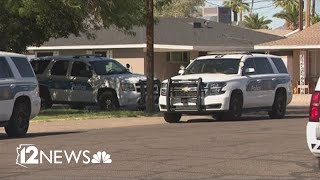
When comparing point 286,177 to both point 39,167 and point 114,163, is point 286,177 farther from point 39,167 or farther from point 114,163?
point 39,167

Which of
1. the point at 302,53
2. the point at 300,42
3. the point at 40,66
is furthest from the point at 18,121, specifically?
the point at 302,53

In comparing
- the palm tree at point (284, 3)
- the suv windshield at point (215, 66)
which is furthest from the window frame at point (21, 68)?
the palm tree at point (284, 3)

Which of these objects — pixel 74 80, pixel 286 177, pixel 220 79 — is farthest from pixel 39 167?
pixel 74 80

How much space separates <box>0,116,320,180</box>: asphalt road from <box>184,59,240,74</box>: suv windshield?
3.58 metres

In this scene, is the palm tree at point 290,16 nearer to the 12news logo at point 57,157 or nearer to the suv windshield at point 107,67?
the suv windshield at point 107,67

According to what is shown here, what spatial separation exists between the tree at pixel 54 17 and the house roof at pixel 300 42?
545 inches

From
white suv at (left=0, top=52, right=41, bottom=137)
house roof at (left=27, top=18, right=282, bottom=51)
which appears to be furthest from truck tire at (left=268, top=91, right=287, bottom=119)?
house roof at (left=27, top=18, right=282, bottom=51)

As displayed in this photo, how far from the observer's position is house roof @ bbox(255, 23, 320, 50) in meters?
38.8

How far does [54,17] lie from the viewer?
25922 mm

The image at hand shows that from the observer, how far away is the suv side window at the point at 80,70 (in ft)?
86.6

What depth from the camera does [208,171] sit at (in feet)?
36.0

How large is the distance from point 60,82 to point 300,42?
16829 mm

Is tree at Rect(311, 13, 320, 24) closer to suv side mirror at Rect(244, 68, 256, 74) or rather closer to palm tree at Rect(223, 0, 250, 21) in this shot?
palm tree at Rect(223, 0, 250, 21)

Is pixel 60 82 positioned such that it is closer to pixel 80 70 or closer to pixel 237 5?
pixel 80 70
